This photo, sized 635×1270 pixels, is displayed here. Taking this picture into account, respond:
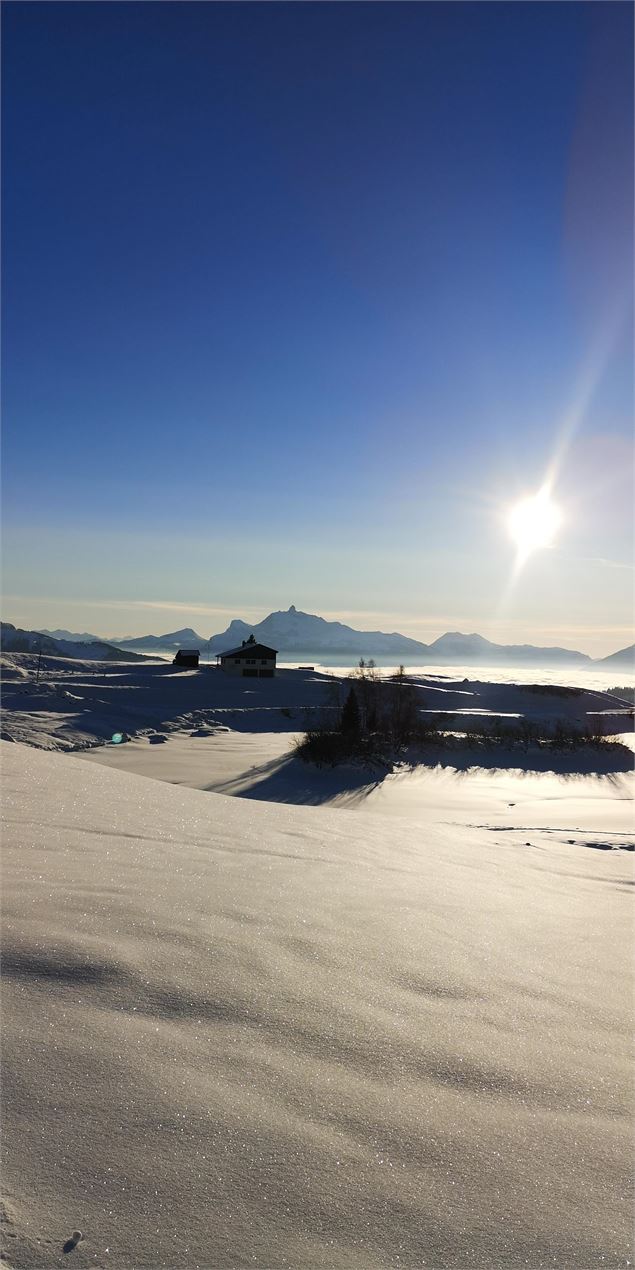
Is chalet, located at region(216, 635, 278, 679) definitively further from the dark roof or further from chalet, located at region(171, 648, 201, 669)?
chalet, located at region(171, 648, 201, 669)

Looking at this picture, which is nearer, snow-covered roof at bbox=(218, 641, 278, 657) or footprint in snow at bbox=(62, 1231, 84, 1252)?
footprint in snow at bbox=(62, 1231, 84, 1252)

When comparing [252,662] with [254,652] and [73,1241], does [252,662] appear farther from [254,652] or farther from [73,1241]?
[73,1241]

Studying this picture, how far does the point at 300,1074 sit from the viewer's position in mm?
1866

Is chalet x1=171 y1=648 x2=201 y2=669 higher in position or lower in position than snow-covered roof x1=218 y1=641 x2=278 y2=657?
lower

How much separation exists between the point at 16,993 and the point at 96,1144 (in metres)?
0.74

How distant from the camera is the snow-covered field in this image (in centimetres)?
137

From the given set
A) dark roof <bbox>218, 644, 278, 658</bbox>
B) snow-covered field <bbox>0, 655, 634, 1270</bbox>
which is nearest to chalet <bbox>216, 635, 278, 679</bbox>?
dark roof <bbox>218, 644, 278, 658</bbox>

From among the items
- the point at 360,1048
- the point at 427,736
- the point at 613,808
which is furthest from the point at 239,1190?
the point at 427,736

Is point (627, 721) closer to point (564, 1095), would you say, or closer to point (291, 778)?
point (291, 778)

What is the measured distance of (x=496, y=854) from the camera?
6.06 metres

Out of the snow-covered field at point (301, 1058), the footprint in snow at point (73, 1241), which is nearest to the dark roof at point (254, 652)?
the snow-covered field at point (301, 1058)

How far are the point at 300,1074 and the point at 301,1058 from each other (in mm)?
78

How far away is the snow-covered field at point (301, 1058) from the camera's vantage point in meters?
1.37

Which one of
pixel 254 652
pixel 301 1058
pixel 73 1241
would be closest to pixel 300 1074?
pixel 301 1058
